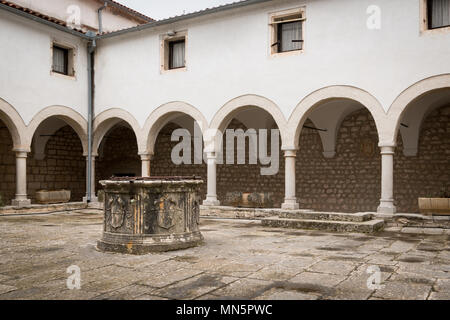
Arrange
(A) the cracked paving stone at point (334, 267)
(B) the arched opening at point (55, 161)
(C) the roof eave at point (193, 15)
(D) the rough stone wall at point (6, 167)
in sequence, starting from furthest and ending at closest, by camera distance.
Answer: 1. (B) the arched opening at point (55, 161)
2. (D) the rough stone wall at point (6, 167)
3. (C) the roof eave at point (193, 15)
4. (A) the cracked paving stone at point (334, 267)

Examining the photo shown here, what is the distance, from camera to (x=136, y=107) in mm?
13570

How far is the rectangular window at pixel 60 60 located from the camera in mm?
13648

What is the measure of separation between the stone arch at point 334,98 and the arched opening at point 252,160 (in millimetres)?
3157

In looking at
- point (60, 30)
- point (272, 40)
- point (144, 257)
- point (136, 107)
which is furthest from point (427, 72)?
point (60, 30)

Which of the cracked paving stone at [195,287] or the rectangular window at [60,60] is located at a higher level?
the rectangular window at [60,60]

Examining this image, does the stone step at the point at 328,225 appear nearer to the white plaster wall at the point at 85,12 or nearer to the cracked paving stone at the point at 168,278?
the cracked paving stone at the point at 168,278

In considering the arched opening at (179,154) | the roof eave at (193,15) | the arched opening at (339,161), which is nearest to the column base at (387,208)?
the arched opening at (339,161)

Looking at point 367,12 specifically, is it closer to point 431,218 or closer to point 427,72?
point 427,72

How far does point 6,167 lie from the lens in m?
15.0

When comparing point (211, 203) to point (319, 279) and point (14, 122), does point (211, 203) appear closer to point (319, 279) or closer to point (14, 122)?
point (14, 122)

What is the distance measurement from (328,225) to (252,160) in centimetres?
733

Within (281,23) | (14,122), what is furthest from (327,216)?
(14,122)

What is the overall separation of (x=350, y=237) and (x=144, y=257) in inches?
144

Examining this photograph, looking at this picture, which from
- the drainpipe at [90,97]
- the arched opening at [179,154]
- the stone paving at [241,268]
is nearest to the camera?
the stone paving at [241,268]
